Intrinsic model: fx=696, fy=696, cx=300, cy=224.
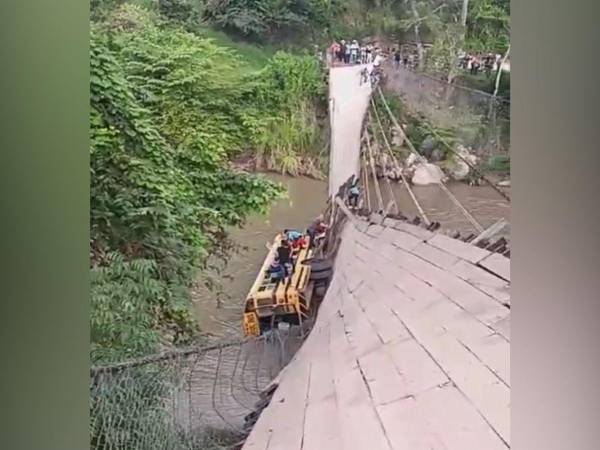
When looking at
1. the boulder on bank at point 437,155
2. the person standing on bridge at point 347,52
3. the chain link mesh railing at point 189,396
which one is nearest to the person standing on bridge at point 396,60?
the person standing on bridge at point 347,52

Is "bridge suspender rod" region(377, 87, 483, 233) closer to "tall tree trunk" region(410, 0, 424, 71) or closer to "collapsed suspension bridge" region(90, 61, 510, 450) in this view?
"collapsed suspension bridge" region(90, 61, 510, 450)

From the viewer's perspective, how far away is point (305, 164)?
1.70 metres

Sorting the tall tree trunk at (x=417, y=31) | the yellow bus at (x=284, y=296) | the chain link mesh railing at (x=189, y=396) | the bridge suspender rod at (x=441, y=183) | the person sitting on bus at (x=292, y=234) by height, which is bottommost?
the chain link mesh railing at (x=189, y=396)

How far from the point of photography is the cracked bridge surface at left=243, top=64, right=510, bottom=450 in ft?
5.29

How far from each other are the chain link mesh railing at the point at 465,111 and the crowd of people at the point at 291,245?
0.37m

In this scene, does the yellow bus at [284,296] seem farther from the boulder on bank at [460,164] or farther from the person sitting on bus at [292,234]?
the boulder on bank at [460,164]

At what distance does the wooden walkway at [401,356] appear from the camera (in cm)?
161

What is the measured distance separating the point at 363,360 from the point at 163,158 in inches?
27.4

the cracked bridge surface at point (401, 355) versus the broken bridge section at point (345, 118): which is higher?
the broken bridge section at point (345, 118)
